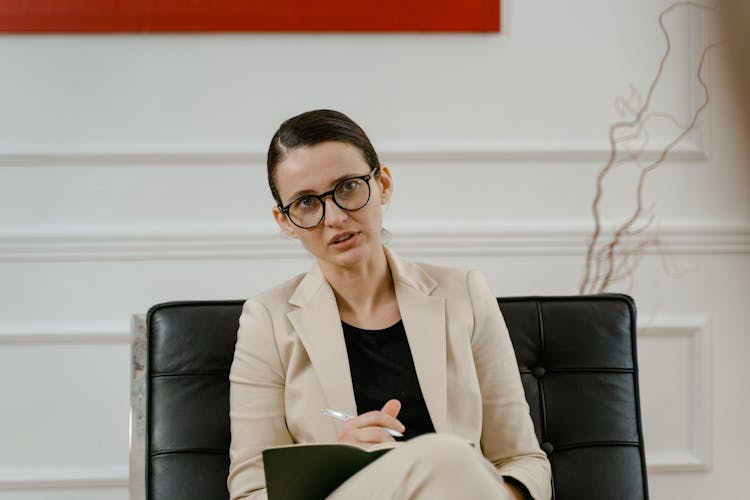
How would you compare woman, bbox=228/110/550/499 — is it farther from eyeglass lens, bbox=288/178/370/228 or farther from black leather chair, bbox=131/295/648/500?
black leather chair, bbox=131/295/648/500

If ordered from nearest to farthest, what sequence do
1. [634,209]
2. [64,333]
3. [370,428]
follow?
[370,428]
[64,333]
[634,209]

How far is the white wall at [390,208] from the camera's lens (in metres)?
2.34

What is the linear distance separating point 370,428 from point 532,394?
0.55 metres

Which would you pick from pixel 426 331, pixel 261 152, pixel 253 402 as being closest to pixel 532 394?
pixel 426 331

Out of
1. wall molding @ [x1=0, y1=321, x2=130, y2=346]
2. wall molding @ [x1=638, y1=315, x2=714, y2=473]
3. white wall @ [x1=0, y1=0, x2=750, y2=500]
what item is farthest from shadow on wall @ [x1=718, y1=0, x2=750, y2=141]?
wall molding @ [x1=0, y1=321, x2=130, y2=346]

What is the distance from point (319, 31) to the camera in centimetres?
236

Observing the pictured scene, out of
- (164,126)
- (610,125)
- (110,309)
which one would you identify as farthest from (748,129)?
(110,309)

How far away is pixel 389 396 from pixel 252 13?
3.94 ft

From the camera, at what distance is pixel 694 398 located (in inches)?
95.9

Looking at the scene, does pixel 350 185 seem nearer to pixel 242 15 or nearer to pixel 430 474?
pixel 430 474

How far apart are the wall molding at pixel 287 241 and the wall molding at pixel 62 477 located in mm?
559

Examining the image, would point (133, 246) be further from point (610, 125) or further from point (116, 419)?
point (610, 125)

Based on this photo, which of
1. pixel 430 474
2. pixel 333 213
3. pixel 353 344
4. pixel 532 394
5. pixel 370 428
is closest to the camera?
pixel 430 474

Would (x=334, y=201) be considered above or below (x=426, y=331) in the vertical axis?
above
